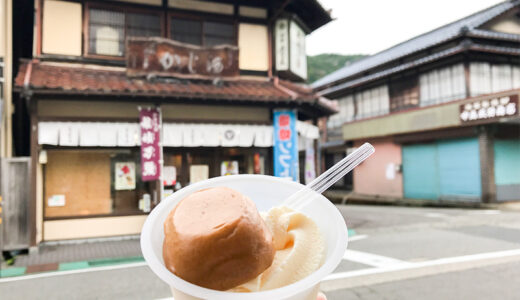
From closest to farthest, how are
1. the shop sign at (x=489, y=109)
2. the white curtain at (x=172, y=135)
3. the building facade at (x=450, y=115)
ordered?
1. the white curtain at (x=172, y=135)
2. the shop sign at (x=489, y=109)
3. the building facade at (x=450, y=115)

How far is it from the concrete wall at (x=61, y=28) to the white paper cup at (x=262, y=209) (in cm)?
1060

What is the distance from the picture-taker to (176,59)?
10758 mm

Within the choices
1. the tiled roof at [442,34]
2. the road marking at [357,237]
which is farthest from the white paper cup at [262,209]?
the tiled roof at [442,34]

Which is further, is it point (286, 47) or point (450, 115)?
point (450, 115)

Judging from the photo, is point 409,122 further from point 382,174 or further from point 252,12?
point 252,12

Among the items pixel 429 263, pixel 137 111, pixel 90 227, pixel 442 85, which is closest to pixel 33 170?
pixel 90 227

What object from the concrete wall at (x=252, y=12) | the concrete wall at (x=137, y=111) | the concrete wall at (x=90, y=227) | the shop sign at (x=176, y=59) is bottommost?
the concrete wall at (x=90, y=227)

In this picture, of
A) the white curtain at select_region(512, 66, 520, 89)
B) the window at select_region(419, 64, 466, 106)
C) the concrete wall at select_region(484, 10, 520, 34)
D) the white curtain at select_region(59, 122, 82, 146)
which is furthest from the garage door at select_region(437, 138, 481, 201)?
the white curtain at select_region(59, 122, 82, 146)

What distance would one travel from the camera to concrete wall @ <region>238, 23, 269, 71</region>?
12219mm

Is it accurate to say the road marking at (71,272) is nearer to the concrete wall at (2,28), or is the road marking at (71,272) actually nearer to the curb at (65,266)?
the curb at (65,266)

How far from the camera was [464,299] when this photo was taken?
17.0ft

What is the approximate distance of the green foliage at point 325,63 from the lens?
4784 centimetres

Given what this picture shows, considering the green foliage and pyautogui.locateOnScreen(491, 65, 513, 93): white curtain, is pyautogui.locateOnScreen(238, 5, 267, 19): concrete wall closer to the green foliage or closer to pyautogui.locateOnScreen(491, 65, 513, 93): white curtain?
pyautogui.locateOnScreen(491, 65, 513, 93): white curtain

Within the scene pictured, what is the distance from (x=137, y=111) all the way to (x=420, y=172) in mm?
17292
